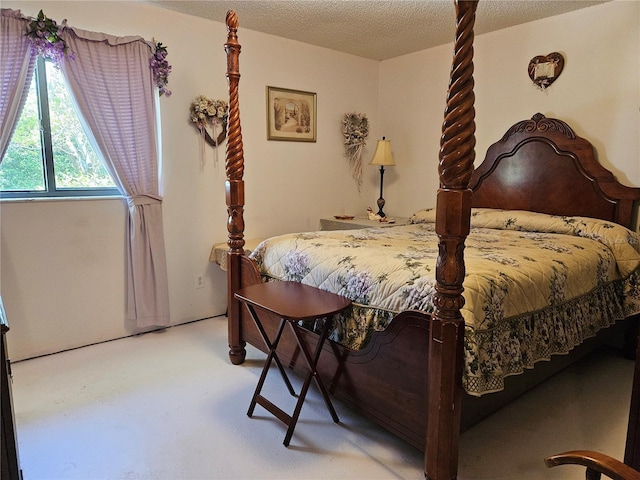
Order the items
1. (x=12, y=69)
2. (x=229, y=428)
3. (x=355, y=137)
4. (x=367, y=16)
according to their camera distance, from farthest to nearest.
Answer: (x=355, y=137), (x=367, y=16), (x=12, y=69), (x=229, y=428)

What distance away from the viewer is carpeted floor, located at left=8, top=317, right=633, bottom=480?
1.78 metres

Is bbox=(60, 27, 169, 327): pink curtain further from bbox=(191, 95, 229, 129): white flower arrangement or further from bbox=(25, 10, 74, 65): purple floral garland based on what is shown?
bbox=(191, 95, 229, 129): white flower arrangement

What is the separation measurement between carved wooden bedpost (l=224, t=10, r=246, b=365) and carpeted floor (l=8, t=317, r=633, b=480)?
0.22m

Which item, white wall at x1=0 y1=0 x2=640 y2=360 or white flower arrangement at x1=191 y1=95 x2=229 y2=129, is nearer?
→ white wall at x1=0 y1=0 x2=640 y2=360

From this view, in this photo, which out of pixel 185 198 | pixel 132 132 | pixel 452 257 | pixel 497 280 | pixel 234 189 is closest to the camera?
pixel 452 257

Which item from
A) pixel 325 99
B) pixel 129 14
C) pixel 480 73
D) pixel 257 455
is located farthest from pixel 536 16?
pixel 257 455

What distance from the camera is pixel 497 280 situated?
1748 mm

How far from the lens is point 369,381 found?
6.21ft

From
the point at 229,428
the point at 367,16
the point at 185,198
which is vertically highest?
the point at 367,16

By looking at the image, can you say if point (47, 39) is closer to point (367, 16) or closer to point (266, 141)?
point (266, 141)

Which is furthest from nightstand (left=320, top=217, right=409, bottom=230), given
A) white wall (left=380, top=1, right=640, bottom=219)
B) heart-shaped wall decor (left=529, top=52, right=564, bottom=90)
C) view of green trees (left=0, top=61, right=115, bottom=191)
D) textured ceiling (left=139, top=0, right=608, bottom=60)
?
view of green trees (left=0, top=61, right=115, bottom=191)

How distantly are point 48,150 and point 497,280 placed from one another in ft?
9.18

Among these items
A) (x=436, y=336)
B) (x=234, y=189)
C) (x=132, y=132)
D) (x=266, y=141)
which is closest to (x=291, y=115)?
(x=266, y=141)

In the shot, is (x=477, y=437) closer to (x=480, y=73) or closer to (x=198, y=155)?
(x=198, y=155)
